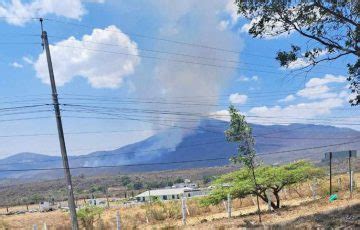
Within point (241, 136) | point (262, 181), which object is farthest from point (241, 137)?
point (262, 181)

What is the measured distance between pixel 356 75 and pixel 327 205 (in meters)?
11.2

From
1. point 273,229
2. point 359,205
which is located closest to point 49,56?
point 273,229

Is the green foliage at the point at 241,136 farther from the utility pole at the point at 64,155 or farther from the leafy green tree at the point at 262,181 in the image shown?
the utility pole at the point at 64,155

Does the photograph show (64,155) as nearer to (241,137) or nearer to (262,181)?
(241,137)

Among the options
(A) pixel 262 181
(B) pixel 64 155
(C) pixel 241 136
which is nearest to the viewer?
(B) pixel 64 155

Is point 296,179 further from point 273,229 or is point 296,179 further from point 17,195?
point 17,195

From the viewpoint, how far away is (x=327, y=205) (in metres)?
31.3

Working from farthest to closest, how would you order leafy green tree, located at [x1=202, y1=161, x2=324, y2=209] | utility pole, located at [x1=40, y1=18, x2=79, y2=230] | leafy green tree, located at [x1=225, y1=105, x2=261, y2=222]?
leafy green tree, located at [x1=202, y1=161, x2=324, y2=209] < leafy green tree, located at [x1=225, y1=105, x2=261, y2=222] < utility pole, located at [x1=40, y1=18, x2=79, y2=230]

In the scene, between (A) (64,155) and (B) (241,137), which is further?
(B) (241,137)

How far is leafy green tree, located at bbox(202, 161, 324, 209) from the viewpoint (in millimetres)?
36281

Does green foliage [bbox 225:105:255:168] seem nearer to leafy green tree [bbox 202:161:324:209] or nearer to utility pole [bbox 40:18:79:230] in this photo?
leafy green tree [bbox 202:161:324:209]

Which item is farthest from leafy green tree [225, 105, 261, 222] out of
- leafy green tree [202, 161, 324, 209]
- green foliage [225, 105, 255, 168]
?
leafy green tree [202, 161, 324, 209]

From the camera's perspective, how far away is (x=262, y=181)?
3581 cm

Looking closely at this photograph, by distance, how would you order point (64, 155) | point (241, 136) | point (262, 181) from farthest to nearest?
point (262, 181) < point (241, 136) < point (64, 155)
